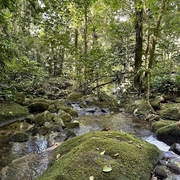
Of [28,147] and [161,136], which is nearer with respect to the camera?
[28,147]

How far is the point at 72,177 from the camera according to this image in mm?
2266

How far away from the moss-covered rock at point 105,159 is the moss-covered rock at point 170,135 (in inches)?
52.6

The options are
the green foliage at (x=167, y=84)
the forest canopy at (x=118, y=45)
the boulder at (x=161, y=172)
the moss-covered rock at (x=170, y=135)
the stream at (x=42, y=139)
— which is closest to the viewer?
the boulder at (x=161, y=172)

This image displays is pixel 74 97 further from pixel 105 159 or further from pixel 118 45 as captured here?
pixel 105 159

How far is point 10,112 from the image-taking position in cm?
646

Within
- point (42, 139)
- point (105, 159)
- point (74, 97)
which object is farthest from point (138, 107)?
point (105, 159)

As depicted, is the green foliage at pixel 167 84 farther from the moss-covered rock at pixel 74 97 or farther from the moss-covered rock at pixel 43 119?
the moss-covered rock at pixel 43 119

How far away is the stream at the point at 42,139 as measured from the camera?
3338 millimetres

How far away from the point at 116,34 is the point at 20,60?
7039mm

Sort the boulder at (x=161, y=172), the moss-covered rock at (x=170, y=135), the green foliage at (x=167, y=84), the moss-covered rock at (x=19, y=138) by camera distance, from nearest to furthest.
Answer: the boulder at (x=161, y=172), the moss-covered rock at (x=170, y=135), the moss-covered rock at (x=19, y=138), the green foliage at (x=167, y=84)

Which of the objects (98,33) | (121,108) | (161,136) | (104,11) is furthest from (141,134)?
(98,33)

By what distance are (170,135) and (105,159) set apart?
2562 millimetres

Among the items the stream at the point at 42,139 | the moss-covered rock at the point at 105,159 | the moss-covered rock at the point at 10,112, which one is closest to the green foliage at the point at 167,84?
the stream at the point at 42,139

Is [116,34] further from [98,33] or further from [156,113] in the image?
[98,33]
